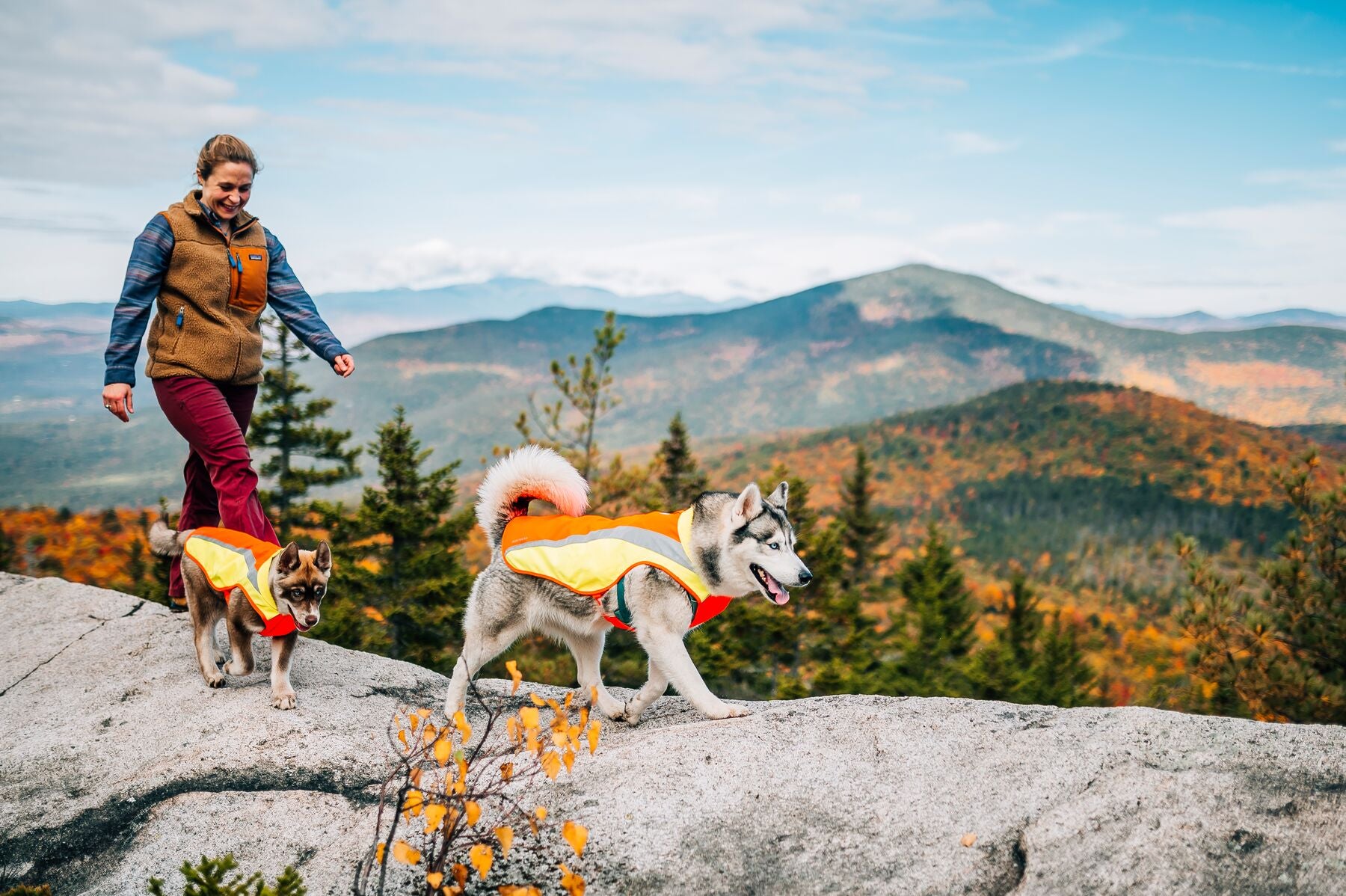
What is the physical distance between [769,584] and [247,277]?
4914 mm

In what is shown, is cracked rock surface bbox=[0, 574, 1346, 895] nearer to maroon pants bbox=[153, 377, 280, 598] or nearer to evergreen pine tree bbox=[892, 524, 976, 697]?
maroon pants bbox=[153, 377, 280, 598]

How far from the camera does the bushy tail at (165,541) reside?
7551 mm

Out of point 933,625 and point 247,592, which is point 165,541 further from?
point 933,625

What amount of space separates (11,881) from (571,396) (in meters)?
22.7

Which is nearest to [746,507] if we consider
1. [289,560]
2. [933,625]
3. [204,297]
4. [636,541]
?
[636,541]

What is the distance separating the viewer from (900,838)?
4.94 m

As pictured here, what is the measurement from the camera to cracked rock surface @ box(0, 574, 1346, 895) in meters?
4.65

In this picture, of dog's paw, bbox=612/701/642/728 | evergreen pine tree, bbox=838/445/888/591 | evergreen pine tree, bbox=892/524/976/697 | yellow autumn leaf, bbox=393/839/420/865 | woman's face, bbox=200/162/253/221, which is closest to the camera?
yellow autumn leaf, bbox=393/839/420/865

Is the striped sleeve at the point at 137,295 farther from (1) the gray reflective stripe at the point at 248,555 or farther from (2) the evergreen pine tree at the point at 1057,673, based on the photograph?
(2) the evergreen pine tree at the point at 1057,673

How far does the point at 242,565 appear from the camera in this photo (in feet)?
21.9

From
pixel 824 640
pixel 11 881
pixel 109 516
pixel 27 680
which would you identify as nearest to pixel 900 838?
pixel 11 881

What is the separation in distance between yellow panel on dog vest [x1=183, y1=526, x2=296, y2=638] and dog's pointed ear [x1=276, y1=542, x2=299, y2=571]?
0.08 meters

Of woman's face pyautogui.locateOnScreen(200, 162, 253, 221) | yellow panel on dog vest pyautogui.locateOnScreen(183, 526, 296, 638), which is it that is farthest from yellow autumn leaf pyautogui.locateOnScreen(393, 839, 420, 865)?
woman's face pyautogui.locateOnScreen(200, 162, 253, 221)

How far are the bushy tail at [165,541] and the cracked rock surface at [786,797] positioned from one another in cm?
133
